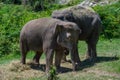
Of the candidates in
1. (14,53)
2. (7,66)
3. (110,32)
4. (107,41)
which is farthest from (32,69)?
(110,32)

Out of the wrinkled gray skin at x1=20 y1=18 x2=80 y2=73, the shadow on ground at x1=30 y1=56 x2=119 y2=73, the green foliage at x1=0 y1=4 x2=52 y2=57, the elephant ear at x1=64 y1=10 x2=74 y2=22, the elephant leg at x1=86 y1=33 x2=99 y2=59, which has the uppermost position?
the elephant ear at x1=64 y1=10 x2=74 y2=22

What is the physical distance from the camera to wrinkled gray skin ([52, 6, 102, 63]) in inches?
466

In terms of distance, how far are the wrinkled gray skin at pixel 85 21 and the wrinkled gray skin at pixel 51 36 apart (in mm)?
961

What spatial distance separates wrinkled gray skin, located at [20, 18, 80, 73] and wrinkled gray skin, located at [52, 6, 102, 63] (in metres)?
0.96

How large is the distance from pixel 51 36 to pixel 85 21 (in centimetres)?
204

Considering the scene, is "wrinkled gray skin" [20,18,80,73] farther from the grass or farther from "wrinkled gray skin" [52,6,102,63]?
"wrinkled gray skin" [52,6,102,63]

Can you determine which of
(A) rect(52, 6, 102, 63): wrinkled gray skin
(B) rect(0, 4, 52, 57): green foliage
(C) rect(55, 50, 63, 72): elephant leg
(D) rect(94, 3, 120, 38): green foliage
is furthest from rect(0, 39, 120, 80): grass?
(D) rect(94, 3, 120, 38): green foliage

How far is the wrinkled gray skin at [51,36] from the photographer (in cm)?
1050

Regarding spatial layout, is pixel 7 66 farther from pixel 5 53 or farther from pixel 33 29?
pixel 5 53

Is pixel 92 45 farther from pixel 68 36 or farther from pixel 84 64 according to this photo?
pixel 68 36

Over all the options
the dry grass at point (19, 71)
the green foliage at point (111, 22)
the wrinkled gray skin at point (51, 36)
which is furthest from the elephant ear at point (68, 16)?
the green foliage at point (111, 22)

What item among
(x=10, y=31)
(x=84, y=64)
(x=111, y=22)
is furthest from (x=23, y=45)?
(x=111, y=22)

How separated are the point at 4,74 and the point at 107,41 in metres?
7.34

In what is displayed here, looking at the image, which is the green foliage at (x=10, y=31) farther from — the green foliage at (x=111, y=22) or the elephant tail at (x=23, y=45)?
the elephant tail at (x=23, y=45)
